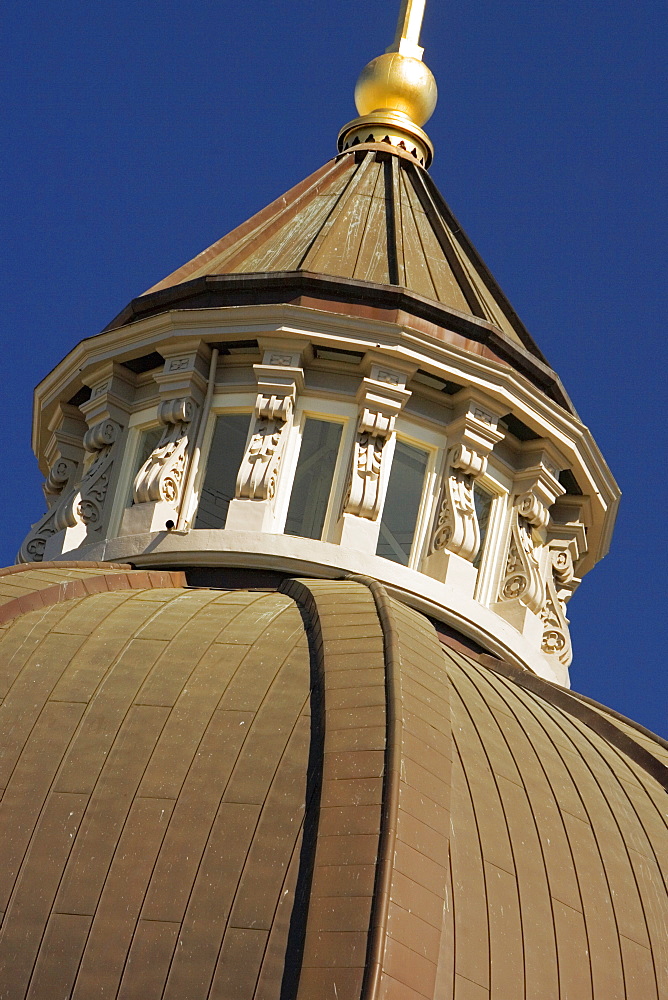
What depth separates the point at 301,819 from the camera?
18.7 meters

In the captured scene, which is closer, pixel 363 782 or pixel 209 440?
pixel 363 782

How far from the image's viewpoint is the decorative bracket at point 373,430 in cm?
2673

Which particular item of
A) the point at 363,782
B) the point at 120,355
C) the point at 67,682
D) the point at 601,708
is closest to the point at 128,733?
the point at 67,682

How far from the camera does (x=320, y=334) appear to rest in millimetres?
27375

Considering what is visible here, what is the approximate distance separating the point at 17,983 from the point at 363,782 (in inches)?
141

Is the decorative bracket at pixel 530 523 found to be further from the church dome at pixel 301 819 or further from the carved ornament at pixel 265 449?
the church dome at pixel 301 819

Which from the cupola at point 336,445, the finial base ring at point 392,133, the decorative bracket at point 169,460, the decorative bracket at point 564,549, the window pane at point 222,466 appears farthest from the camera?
the finial base ring at point 392,133

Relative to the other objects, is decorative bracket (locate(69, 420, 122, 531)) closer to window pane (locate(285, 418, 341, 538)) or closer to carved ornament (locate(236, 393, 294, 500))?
carved ornament (locate(236, 393, 294, 500))

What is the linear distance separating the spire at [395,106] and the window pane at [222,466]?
7519 mm

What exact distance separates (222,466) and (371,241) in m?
4.51

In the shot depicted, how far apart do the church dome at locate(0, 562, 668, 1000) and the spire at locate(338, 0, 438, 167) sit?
1274 centimetres

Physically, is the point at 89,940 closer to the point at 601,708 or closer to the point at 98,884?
the point at 98,884

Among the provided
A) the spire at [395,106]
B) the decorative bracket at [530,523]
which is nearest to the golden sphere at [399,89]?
the spire at [395,106]

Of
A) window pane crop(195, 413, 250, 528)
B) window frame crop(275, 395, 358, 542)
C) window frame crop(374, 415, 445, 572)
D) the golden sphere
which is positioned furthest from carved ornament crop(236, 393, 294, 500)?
the golden sphere
